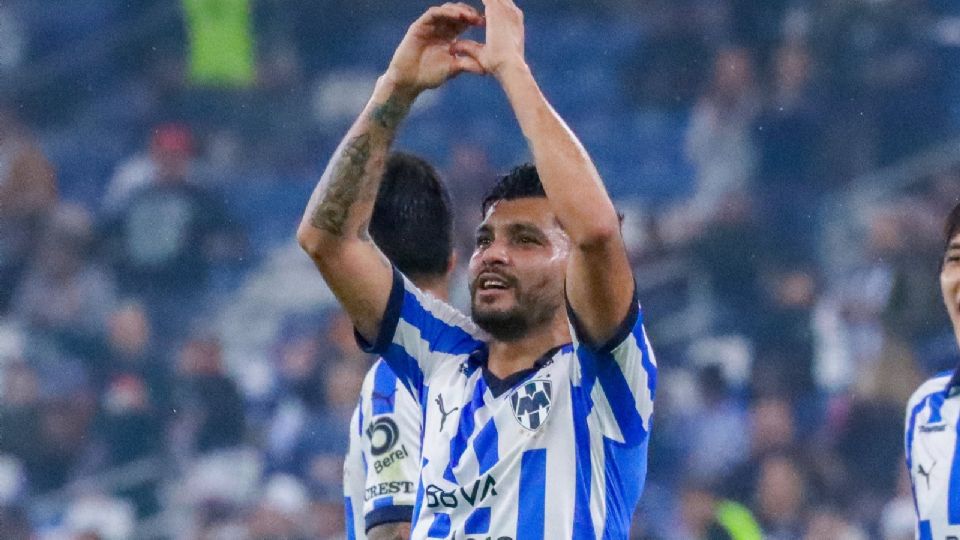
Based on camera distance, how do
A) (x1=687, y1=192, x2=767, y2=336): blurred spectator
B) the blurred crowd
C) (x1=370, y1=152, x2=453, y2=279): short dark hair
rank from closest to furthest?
(x1=370, y1=152, x2=453, y2=279): short dark hair < the blurred crowd < (x1=687, y1=192, x2=767, y2=336): blurred spectator

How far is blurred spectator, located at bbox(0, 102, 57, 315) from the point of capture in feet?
35.0

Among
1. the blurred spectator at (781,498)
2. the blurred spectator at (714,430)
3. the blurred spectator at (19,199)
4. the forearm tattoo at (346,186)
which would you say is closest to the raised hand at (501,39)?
the forearm tattoo at (346,186)

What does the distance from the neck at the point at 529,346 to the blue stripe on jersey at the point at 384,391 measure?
0.52 m

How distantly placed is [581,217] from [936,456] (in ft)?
3.47

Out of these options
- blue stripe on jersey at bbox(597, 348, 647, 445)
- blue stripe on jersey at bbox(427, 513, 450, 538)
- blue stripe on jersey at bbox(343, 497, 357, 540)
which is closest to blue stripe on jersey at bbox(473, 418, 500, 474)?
blue stripe on jersey at bbox(427, 513, 450, 538)

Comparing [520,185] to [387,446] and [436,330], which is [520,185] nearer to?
[436,330]

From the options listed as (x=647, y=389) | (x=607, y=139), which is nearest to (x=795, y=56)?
(x=607, y=139)

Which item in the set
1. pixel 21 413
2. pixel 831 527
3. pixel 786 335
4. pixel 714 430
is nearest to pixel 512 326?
pixel 831 527

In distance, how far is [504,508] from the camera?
11.1 feet

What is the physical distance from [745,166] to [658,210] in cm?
59

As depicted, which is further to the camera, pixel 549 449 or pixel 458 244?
pixel 458 244

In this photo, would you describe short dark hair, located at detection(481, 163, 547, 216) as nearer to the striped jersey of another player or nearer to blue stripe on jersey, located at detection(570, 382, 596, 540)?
blue stripe on jersey, located at detection(570, 382, 596, 540)

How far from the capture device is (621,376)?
3344 millimetres

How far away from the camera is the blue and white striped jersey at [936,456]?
363 centimetres
